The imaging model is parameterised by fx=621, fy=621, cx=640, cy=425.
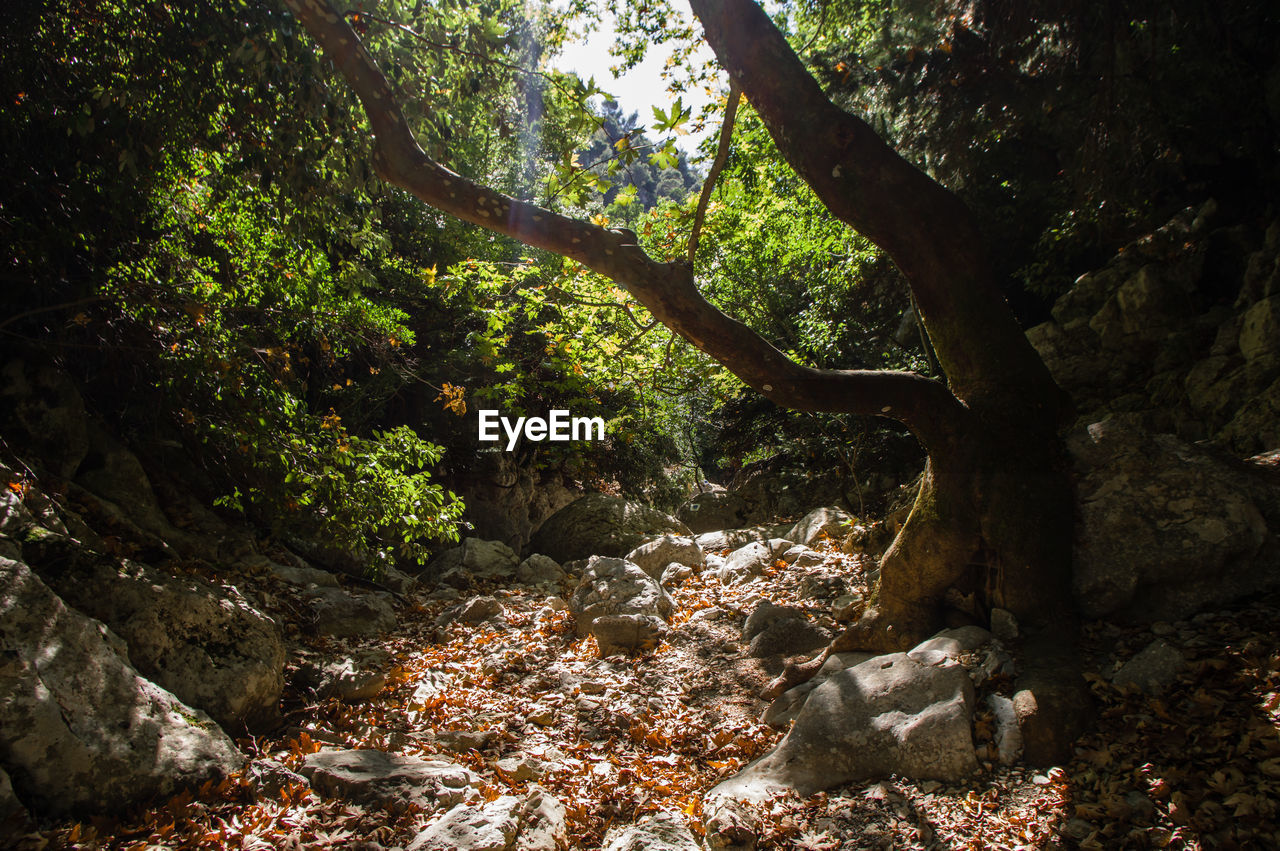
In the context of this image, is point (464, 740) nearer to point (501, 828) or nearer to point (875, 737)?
point (501, 828)

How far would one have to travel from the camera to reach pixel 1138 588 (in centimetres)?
340

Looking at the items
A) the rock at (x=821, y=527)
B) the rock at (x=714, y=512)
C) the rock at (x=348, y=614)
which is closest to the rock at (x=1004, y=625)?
the rock at (x=821, y=527)

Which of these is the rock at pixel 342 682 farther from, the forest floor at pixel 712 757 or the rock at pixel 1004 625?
the rock at pixel 1004 625

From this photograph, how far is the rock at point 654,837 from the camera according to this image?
2.47 metres

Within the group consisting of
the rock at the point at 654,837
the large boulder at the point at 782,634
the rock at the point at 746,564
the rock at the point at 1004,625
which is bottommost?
the rock at the point at 654,837

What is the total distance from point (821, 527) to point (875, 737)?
4129 mm

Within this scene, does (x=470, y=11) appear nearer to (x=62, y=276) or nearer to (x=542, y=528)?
(x=62, y=276)

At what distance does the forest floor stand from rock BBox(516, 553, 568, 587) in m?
2.71

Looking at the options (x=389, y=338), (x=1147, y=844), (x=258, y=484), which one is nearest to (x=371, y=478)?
(x=258, y=484)

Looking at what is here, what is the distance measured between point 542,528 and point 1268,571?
812 centimetres

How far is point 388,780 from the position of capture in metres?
2.80

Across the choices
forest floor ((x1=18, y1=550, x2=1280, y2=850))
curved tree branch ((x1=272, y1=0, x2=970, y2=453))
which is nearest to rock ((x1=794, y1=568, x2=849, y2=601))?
forest floor ((x1=18, y1=550, x2=1280, y2=850))

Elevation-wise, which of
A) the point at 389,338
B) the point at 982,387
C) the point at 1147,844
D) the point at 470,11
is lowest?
the point at 1147,844

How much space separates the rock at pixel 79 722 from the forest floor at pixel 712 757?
130mm
